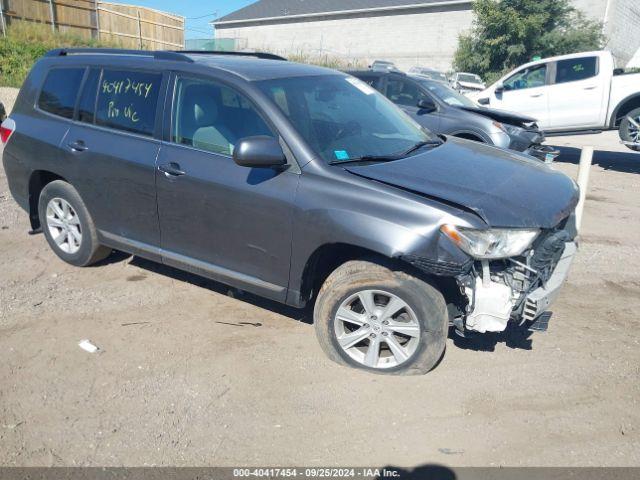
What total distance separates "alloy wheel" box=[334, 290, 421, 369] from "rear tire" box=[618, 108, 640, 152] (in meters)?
10.2

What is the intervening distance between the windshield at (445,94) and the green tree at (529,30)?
19.8m

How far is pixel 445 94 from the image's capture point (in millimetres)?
10000

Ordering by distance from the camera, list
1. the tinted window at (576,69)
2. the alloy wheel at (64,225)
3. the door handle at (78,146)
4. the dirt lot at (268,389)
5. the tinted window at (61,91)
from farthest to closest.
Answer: the tinted window at (576,69), the alloy wheel at (64,225), the tinted window at (61,91), the door handle at (78,146), the dirt lot at (268,389)

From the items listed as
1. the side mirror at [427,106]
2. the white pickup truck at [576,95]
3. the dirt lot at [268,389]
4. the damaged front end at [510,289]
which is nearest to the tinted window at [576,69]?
the white pickup truck at [576,95]

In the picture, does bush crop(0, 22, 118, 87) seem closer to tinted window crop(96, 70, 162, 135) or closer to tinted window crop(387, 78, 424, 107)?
tinted window crop(387, 78, 424, 107)

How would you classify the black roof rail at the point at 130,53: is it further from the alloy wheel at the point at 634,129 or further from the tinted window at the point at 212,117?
the alloy wheel at the point at 634,129

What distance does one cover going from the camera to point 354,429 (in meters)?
3.17

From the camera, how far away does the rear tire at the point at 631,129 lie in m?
11.5

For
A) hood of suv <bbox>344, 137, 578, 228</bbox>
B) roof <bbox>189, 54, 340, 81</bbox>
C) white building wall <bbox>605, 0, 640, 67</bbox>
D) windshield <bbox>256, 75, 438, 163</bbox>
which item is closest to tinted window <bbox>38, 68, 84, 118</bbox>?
roof <bbox>189, 54, 340, 81</bbox>

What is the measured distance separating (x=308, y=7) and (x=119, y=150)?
42086 millimetres

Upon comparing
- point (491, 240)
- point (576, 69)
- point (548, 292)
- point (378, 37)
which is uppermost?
point (378, 37)

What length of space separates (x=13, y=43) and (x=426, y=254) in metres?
21.2

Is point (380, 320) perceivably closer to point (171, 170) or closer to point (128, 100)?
point (171, 170)

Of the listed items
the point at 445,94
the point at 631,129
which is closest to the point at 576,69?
the point at 631,129
